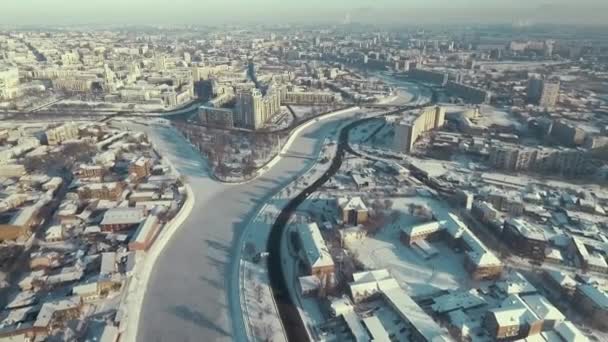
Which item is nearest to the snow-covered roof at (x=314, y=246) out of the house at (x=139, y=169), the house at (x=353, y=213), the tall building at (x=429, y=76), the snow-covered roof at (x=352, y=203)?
the house at (x=353, y=213)

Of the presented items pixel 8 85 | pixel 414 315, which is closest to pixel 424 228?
pixel 414 315

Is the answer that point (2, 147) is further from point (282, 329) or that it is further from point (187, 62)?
point (187, 62)

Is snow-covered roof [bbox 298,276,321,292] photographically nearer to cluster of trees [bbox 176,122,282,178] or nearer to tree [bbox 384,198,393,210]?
tree [bbox 384,198,393,210]

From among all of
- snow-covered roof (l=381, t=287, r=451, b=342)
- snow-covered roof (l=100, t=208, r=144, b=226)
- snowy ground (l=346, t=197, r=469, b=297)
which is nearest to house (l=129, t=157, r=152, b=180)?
snow-covered roof (l=100, t=208, r=144, b=226)

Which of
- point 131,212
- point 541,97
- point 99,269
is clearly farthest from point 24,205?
point 541,97

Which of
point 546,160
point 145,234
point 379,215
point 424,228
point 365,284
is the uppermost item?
point 546,160

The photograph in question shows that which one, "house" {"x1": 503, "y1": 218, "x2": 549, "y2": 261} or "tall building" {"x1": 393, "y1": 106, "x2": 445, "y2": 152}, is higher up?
"tall building" {"x1": 393, "y1": 106, "x2": 445, "y2": 152}

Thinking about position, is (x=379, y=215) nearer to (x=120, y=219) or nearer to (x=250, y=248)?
(x=250, y=248)
